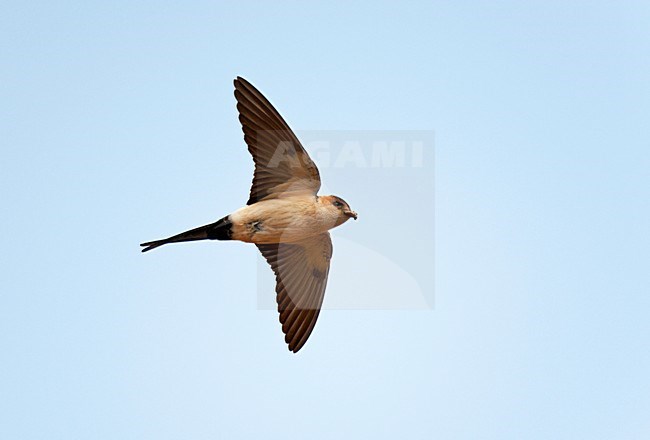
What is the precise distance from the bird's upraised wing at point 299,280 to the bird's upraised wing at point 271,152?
2.27 feet

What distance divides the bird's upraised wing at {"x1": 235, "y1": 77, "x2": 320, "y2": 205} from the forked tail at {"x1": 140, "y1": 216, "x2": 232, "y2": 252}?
0.99 ft

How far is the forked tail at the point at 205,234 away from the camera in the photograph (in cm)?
725

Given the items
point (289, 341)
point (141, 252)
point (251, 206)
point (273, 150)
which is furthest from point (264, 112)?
point (289, 341)

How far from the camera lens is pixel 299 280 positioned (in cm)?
819

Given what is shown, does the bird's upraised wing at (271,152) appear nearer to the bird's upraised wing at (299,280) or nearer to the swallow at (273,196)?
the swallow at (273,196)

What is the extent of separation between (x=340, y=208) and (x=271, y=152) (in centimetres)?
71

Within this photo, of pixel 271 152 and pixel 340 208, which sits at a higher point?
pixel 271 152

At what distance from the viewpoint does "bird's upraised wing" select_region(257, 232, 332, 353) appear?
8000 mm

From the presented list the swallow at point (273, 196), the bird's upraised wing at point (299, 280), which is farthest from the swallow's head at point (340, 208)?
the bird's upraised wing at point (299, 280)

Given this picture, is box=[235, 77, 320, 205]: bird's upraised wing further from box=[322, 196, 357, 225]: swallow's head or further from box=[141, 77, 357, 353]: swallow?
box=[322, 196, 357, 225]: swallow's head

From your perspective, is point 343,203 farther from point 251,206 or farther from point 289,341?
point 289,341

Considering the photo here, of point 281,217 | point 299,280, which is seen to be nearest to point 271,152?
point 281,217

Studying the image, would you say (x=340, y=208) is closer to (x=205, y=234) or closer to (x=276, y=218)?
(x=276, y=218)

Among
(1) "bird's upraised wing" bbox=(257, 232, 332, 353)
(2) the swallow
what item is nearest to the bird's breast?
(2) the swallow
